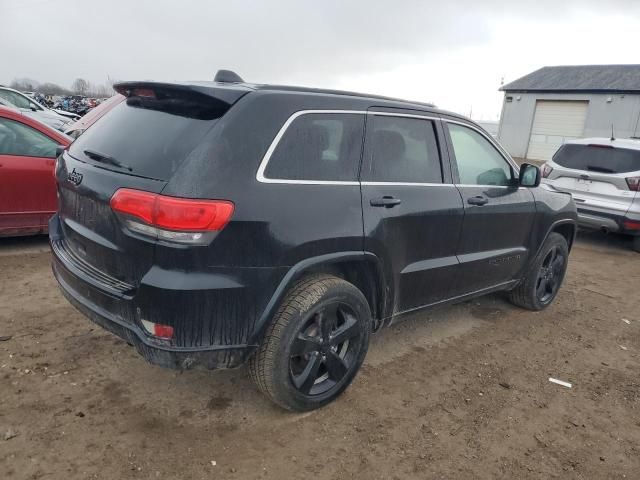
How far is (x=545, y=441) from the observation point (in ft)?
9.63

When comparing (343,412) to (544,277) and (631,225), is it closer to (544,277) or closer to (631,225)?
(544,277)

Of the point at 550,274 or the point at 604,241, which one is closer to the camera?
the point at 550,274

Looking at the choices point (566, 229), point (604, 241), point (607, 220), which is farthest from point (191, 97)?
point (604, 241)

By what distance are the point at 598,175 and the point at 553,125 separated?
21.1 m

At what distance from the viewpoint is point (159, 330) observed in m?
2.42

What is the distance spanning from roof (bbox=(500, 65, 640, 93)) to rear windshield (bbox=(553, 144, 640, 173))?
19.3 meters

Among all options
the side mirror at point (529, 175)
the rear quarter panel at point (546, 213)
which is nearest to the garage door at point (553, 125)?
the rear quarter panel at point (546, 213)

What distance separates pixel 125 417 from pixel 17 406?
24.2 inches

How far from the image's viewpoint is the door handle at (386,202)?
3025mm

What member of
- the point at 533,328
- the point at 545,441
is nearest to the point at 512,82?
the point at 533,328

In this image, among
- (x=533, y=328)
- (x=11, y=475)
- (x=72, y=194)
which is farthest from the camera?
(x=533, y=328)

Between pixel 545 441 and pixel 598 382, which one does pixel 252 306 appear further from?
pixel 598 382

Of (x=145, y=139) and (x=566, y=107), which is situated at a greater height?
(x=566, y=107)

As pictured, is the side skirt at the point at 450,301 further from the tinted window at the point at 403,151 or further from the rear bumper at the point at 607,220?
the rear bumper at the point at 607,220
